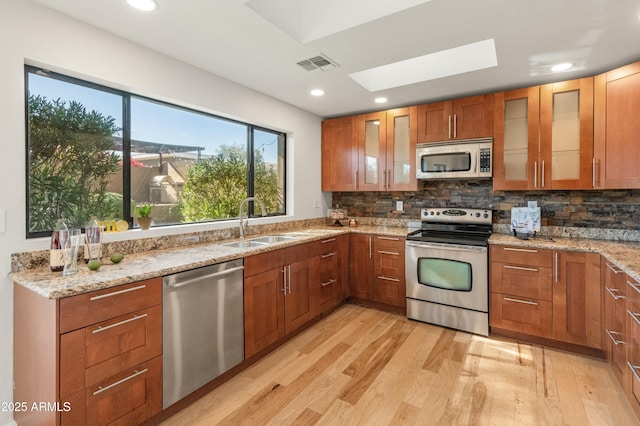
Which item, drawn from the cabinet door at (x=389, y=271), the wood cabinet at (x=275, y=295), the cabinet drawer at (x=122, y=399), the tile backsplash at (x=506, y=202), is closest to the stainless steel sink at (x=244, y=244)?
the wood cabinet at (x=275, y=295)

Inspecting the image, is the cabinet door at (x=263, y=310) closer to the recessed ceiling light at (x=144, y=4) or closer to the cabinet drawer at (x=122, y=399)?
the cabinet drawer at (x=122, y=399)

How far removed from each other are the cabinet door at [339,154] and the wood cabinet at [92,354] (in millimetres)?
2743

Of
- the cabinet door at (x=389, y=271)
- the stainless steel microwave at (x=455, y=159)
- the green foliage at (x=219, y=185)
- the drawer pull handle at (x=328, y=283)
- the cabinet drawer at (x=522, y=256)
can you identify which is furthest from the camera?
the cabinet door at (x=389, y=271)

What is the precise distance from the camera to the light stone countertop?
1486 mm

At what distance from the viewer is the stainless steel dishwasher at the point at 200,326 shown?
184cm

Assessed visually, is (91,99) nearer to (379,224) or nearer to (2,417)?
(2,417)

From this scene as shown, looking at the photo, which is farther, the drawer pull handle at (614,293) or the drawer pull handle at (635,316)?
the drawer pull handle at (614,293)

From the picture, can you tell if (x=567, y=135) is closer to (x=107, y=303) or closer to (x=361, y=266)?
(x=361, y=266)

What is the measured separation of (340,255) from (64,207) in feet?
8.20

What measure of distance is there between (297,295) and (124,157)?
179cm

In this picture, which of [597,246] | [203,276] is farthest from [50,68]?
[597,246]

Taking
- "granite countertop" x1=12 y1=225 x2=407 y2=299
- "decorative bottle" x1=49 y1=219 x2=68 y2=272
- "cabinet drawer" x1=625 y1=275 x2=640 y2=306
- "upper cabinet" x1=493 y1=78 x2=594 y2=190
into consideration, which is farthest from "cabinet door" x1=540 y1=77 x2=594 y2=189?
"decorative bottle" x1=49 y1=219 x2=68 y2=272

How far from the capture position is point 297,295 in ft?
9.47

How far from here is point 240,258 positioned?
2.28 metres
